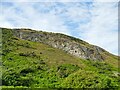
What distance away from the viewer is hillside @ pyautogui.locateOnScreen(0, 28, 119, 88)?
79.7 meters

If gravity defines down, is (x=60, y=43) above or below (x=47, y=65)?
above

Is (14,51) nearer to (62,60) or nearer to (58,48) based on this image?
(62,60)

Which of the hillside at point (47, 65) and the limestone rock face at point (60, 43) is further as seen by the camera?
the limestone rock face at point (60, 43)

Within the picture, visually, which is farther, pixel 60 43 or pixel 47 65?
pixel 60 43

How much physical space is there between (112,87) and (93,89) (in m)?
5.96

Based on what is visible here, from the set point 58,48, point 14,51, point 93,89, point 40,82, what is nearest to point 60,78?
point 40,82

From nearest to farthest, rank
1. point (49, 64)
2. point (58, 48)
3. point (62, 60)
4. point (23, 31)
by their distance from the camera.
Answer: point (49, 64) → point (62, 60) → point (58, 48) → point (23, 31)

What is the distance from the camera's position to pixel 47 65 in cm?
9800

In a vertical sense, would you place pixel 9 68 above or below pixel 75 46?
below

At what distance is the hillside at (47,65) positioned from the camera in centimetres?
7969

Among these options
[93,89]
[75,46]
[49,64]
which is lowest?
[93,89]

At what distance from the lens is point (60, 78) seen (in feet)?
286

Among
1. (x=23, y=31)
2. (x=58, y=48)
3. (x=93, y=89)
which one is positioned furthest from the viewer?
(x=23, y=31)

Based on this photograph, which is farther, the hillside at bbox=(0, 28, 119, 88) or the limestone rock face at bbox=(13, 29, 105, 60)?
the limestone rock face at bbox=(13, 29, 105, 60)
